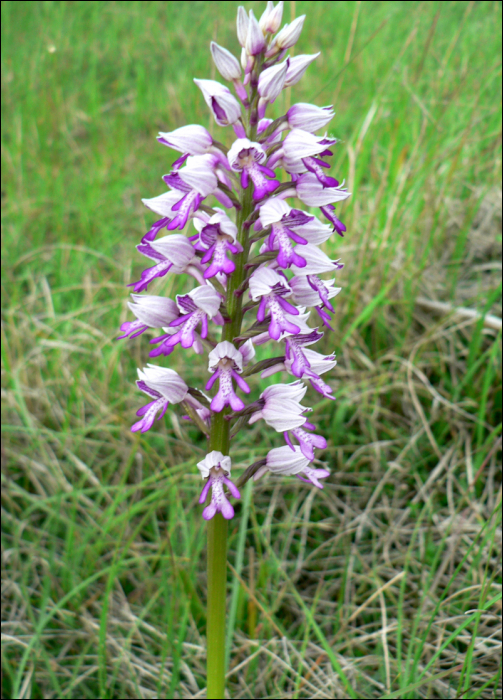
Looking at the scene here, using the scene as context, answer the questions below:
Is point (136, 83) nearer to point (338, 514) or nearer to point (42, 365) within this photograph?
point (42, 365)

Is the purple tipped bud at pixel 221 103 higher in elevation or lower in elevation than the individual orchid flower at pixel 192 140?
higher

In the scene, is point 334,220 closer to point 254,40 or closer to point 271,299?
point 271,299

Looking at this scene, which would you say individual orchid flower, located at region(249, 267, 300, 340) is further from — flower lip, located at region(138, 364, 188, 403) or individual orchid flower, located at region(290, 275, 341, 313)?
flower lip, located at region(138, 364, 188, 403)

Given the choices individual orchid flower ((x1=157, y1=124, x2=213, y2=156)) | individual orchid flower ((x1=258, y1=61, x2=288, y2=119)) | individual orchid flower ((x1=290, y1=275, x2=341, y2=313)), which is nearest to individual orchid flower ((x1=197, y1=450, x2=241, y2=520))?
individual orchid flower ((x1=290, y1=275, x2=341, y2=313))

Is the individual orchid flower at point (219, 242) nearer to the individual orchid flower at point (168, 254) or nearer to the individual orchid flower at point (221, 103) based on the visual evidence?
the individual orchid flower at point (168, 254)

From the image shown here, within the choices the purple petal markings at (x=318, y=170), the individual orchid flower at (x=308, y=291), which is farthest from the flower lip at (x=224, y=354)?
the purple petal markings at (x=318, y=170)

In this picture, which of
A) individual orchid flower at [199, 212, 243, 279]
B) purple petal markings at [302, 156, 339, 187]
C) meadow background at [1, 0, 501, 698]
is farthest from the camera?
meadow background at [1, 0, 501, 698]

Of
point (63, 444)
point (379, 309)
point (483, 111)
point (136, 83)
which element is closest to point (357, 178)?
point (379, 309)
